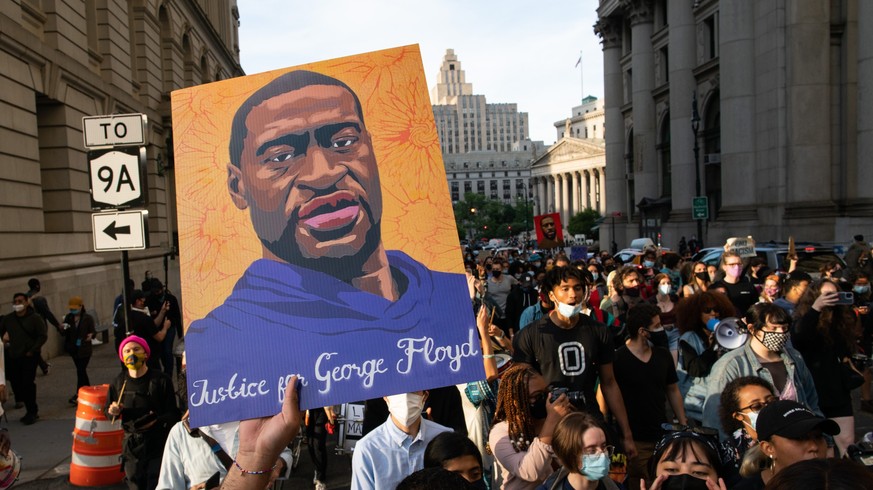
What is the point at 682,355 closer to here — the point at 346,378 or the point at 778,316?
the point at 778,316

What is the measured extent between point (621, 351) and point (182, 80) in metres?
28.5

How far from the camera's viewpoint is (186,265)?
297cm

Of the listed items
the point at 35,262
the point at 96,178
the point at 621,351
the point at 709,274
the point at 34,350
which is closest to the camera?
the point at 621,351

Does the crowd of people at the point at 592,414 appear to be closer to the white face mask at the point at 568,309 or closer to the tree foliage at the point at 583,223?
the white face mask at the point at 568,309

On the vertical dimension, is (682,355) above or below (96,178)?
below

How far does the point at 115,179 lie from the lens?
7477mm

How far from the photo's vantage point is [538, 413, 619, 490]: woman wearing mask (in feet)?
11.5

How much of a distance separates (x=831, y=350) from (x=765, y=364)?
1286mm

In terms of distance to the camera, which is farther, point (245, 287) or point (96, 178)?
point (96, 178)

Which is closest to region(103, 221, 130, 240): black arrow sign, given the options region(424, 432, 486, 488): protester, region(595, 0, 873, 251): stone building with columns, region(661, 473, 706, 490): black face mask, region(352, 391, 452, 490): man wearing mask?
region(352, 391, 452, 490): man wearing mask

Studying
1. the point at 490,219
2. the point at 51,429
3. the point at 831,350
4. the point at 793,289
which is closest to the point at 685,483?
the point at 831,350

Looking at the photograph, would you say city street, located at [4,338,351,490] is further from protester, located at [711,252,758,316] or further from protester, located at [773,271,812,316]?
protester, located at [711,252,758,316]

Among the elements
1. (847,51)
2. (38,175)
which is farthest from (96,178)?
(847,51)

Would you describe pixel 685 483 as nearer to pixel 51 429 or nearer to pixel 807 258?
pixel 51 429
